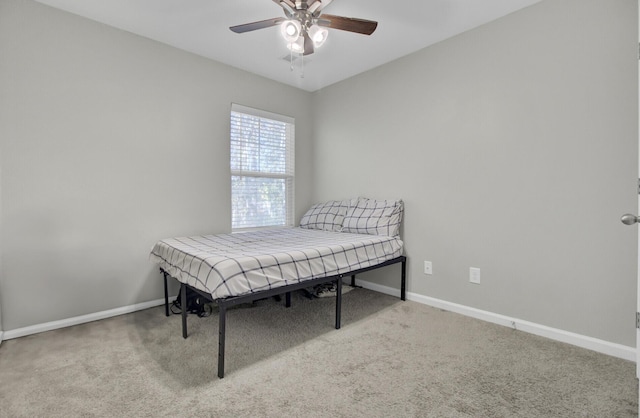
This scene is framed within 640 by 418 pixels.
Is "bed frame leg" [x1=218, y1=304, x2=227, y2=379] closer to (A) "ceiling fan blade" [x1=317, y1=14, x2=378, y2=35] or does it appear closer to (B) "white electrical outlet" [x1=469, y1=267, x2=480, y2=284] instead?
(A) "ceiling fan blade" [x1=317, y1=14, x2=378, y2=35]

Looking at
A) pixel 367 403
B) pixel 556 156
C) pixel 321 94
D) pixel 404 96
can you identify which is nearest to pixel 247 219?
pixel 321 94

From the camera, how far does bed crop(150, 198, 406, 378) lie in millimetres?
1769

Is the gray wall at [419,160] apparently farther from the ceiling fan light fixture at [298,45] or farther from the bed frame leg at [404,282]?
the ceiling fan light fixture at [298,45]

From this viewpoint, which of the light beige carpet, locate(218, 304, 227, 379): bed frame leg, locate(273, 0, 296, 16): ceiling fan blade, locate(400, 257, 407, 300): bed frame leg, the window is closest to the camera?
the light beige carpet

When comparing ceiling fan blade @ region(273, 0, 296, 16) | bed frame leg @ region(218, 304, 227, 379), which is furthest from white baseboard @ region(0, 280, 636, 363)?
ceiling fan blade @ region(273, 0, 296, 16)

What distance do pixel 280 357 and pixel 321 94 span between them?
3.17 m

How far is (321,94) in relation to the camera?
4008mm

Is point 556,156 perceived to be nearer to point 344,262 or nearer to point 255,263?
point 344,262

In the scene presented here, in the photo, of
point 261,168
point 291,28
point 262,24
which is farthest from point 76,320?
point 291,28

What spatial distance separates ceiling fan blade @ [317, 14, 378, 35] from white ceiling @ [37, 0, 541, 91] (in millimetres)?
342

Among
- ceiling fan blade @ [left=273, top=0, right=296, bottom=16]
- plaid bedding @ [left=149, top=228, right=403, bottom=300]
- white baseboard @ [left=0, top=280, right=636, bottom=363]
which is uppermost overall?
ceiling fan blade @ [left=273, top=0, right=296, bottom=16]

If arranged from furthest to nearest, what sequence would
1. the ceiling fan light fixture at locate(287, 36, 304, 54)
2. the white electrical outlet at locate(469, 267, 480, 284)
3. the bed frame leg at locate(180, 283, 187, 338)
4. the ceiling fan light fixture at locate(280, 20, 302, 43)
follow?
the white electrical outlet at locate(469, 267, 480, 284) → the ceiling fan light fixture at locate(287, 36, 304, 54) → the bed frame leg at locate(180, 283, 187, 338) → the ceiling fan light fixture at locate(280, 20, 302, 43)

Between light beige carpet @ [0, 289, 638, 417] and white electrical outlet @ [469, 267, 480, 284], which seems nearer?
light beige carpet @ [0, 289, 638, 417]

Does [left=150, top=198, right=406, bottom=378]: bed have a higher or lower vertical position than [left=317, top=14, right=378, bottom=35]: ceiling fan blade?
lower
